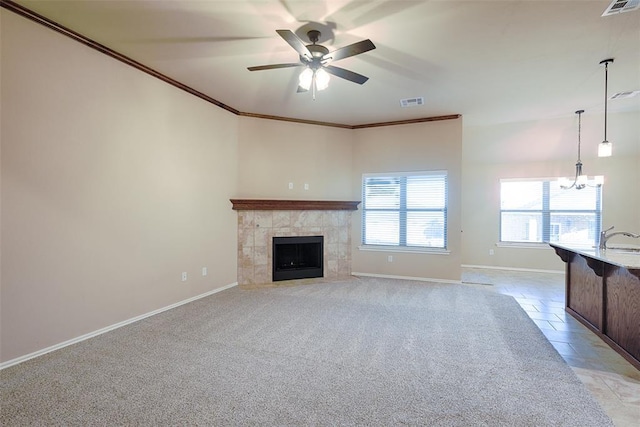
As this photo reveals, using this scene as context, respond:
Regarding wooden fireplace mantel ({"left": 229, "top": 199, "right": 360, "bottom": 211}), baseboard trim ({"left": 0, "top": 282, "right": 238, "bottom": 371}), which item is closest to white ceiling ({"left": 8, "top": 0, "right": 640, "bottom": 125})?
wooden fireplace mantel ({"left": 229, "top": 199, "right": 360, "bottom": 211})

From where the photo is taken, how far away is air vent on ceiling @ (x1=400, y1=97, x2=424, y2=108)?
4.55 m

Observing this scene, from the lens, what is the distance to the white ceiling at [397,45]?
250 centimetres

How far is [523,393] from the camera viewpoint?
2129 millimetres

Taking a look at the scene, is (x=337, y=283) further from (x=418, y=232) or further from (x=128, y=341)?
(x=128, y=341)

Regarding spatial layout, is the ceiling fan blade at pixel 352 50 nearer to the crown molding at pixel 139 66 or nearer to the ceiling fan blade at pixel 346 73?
the ceiling fan blade at pixel 346 73

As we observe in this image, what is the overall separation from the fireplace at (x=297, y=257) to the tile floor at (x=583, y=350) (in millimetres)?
2811

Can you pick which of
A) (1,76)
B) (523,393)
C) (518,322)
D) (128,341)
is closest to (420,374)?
(523,393)

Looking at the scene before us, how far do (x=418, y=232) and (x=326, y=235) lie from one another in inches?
69.0

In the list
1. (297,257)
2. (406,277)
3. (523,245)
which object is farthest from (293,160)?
(523,245)

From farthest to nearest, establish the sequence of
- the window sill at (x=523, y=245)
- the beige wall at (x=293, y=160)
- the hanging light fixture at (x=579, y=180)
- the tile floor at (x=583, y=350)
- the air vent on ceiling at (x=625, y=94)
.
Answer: the window sill at (x=523, y=245) → the beige wall at (x=293, y=160) → the hanging light fixture at (x=579, y=180) → the air vent on ceiling at (x=625, y=94) → the tile floor at (x=583, y=350)

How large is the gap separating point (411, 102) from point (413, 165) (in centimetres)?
127

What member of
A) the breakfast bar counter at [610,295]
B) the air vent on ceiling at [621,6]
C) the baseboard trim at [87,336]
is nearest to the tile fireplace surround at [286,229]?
the baseboard trim at [87,336]

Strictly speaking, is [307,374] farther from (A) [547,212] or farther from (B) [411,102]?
(A) [547,212]

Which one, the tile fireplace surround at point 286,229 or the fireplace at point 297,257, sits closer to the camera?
the tile fireplace surround at point 286,229
